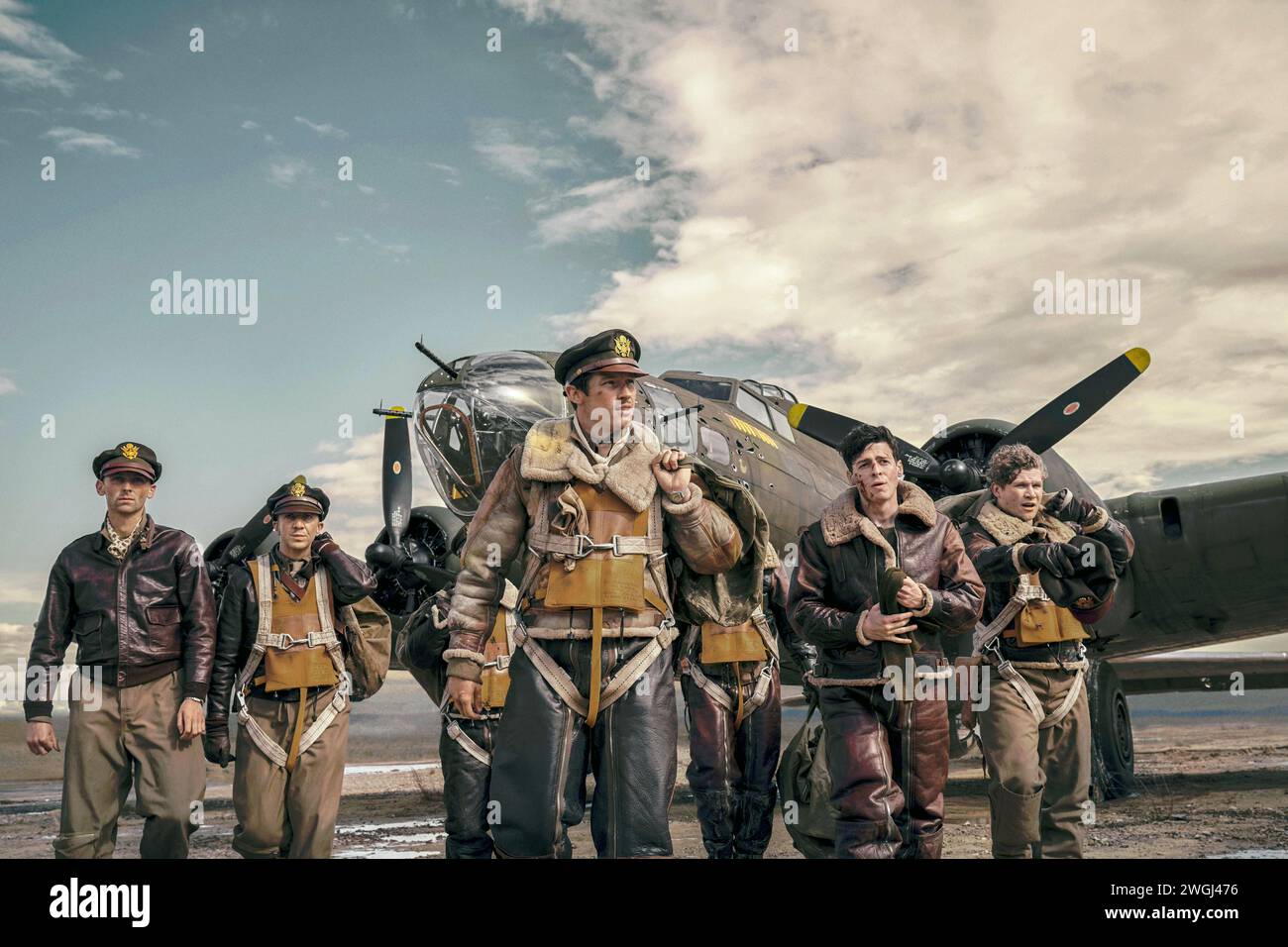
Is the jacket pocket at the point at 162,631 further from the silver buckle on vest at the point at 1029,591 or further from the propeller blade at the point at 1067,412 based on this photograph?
the propeller blade at the point at 1067,412

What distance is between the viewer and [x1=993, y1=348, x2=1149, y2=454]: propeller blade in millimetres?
9906

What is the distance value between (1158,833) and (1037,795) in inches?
149

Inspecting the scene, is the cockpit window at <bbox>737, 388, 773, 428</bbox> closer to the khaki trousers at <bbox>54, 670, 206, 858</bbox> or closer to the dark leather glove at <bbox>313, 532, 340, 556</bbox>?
the dark leather glove at <bbox>313, 532, 340, 556</bbox>

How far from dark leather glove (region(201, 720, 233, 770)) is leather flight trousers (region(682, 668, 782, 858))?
272 cm

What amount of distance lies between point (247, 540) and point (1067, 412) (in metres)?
8.26

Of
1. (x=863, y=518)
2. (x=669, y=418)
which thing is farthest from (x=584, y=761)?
(x=669, y=418)

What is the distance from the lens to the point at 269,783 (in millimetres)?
5590

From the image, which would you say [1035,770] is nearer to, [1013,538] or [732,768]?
[1013,538]

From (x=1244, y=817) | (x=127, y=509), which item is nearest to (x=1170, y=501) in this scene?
(x=1244, y=817)

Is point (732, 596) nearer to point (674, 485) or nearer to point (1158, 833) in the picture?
point (674, 485)

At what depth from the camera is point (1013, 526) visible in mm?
5875

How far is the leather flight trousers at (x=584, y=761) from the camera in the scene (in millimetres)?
3566

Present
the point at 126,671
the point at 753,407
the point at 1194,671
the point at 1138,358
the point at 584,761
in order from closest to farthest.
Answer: the point at 584,761
the point at 126,671
the point at 1138,358
the point at 753,407
the point at 1194,671

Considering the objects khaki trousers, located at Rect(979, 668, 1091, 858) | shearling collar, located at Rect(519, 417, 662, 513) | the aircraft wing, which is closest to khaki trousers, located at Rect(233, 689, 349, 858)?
shearling collar, located at Rect(519, 417, 662, 513)
